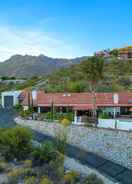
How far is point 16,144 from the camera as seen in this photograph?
20.5m

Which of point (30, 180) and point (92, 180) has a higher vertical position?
point (30, 180)

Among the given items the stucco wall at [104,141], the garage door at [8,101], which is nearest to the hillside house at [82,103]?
the stucco wall at [104,141]

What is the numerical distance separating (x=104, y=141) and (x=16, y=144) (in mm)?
8780

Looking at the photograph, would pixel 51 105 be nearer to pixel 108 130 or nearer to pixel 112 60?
pixel 108 130

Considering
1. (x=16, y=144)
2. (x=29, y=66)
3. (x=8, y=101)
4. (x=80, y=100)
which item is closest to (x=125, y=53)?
(x=8, y=101)

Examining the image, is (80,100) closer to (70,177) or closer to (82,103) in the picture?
(82,103)

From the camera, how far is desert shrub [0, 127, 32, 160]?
20.3 metres

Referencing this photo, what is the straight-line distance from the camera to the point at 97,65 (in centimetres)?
3064

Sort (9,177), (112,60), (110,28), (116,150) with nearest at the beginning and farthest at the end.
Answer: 1. (9,177)
2. (116,150)
3. (110,28)
4. (112,60)


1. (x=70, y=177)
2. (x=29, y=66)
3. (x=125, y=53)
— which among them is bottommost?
(x=70, y=177)

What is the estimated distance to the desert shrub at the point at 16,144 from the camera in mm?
20328

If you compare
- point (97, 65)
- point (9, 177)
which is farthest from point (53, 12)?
point (9, 177)

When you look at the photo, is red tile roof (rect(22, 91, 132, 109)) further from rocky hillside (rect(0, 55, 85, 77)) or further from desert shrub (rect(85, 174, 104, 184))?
rocky hillside (rect(0, 55, 85, 77))

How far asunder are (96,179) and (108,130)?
27.9 ft
